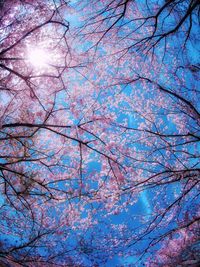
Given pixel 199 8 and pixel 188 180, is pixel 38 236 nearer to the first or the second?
pixel 188 180

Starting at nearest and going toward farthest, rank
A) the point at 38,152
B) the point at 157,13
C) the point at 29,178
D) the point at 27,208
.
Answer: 1. the point at 157,13
2. the point at 29,178
3. the point at 38,152
4. the point at 27,208

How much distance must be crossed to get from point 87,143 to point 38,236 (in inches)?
164

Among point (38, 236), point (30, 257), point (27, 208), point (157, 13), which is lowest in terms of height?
point (30, 257)

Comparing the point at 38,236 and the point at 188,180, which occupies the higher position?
the point at 38,236

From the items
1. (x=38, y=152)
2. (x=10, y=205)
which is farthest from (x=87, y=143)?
(x=10, y=205)

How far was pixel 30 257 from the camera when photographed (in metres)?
8.48

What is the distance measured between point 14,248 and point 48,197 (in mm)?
2048

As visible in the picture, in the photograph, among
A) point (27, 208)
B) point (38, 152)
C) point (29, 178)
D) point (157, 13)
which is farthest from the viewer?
point (27, 208)

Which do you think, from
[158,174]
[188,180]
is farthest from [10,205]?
[188,180]

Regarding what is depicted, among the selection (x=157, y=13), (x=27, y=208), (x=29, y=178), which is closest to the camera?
(x=157, y=13)

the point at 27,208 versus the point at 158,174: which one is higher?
the point at 27,208

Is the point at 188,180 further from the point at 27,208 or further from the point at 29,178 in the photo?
the point at 27,208

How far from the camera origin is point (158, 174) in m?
7.02

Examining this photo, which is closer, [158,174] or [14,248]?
[158,174]
